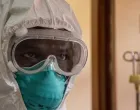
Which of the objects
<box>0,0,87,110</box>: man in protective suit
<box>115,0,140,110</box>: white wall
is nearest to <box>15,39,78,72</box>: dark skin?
<box>0,0,87,110</box>: man in protective suit

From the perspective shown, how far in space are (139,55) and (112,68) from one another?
0.17m

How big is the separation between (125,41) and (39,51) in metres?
0.71

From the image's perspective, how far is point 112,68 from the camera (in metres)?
1.44

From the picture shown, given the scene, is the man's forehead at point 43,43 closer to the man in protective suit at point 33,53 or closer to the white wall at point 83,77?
the man in protective suit at point 33,53

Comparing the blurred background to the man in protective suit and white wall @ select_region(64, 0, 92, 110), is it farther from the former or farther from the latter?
the man in protective suit

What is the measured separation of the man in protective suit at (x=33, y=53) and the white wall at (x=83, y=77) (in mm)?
460

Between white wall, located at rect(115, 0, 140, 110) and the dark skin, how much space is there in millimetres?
576

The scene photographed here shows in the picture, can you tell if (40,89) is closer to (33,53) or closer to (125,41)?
(33,53)

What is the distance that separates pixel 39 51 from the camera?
0.89 meters

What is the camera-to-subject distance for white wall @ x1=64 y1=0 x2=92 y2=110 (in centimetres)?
136

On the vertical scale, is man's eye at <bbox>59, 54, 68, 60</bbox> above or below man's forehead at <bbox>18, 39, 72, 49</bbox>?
below

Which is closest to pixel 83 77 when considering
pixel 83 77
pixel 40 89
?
pixel 83 77

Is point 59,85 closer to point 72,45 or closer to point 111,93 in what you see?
point 72,45

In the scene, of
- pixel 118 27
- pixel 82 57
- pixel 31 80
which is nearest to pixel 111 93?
Result: pixel 118 27
